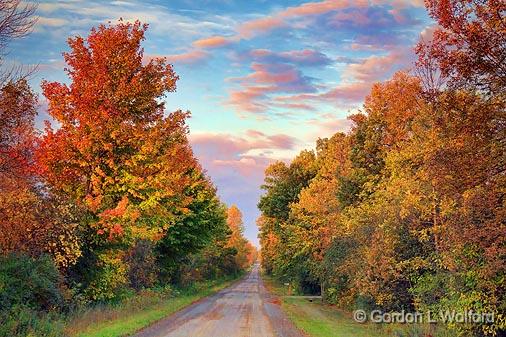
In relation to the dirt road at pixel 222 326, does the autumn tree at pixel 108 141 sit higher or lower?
higher

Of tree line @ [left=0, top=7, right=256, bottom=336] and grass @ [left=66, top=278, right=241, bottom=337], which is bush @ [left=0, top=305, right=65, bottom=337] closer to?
grass @ [left=66, top=278, right=241, bottom=337]

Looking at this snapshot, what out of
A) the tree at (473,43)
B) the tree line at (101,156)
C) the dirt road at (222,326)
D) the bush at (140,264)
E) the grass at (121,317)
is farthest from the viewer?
the bush at (140,264)

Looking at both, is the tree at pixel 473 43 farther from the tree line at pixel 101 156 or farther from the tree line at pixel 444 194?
the tree line at pixel 101 156

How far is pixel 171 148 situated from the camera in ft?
92.3

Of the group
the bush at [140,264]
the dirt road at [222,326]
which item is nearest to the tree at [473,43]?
the dirt road at [222,326]

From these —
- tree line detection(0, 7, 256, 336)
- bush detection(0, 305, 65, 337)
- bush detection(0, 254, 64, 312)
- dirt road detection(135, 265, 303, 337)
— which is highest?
tree line detection(0, 7, 256, 336)

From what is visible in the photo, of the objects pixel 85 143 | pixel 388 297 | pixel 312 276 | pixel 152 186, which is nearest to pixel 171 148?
pixel 152 186

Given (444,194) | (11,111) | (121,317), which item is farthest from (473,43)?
(121,317)

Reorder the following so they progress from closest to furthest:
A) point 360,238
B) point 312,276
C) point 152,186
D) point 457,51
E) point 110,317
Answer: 1. point 457,51
2. point 110,317
3. point 152,186
4. point 360,238
5. point 312,276

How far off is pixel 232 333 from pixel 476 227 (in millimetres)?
11026

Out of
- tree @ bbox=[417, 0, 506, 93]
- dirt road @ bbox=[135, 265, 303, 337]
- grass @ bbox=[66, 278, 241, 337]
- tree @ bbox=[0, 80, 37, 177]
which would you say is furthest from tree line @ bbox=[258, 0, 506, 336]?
tree @ bbox=[0, 80, 37, 177]

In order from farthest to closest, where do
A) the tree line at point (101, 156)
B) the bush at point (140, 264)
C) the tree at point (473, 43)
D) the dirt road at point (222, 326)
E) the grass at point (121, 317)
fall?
the bush at point (140, 264)
the tree line at point (101, 156)
the dirt road at point (222, 326)
the grass at point (121, 317)
the tree at point (473, 43)

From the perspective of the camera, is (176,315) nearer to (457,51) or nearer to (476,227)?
(476,227)

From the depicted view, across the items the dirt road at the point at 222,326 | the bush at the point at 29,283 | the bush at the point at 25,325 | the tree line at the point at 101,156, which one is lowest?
the dirt road at the point at 222,326
